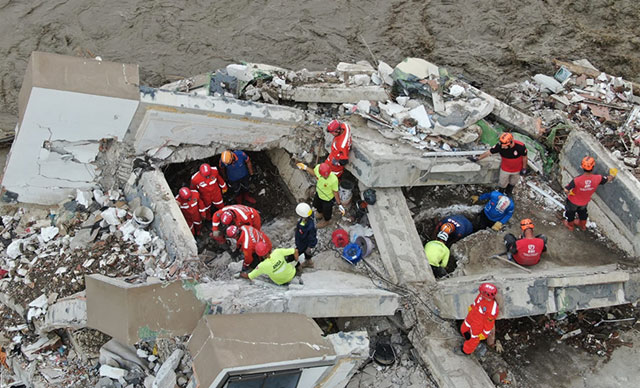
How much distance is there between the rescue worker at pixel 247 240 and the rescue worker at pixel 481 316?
99.3 inches

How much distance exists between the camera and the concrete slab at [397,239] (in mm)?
6578

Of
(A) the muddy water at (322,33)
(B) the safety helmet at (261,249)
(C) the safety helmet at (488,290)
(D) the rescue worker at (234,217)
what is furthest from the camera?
(A) the muddy water at (322,33)

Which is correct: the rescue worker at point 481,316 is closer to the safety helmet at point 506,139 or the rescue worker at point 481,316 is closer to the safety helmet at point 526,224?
the safety helmet at point 526,224

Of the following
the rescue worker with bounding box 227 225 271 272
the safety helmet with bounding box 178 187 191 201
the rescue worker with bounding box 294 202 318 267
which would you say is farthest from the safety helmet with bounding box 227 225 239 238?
the safety helmet with bounding box 178 187 191 201

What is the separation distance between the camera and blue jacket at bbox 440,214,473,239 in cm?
722

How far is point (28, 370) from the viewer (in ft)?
19.2

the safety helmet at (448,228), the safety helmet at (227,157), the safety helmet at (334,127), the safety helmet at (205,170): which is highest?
the safety helmet at (334,127)

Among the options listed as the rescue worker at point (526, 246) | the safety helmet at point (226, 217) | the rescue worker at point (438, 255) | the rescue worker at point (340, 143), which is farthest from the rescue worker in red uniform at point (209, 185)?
the rescue worker at point (526, 246)

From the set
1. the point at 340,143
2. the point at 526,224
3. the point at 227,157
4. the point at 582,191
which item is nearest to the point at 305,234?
the point at 340,143

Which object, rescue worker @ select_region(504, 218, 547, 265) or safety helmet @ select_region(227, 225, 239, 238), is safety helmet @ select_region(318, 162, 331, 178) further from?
rescue worker @ select_region(504, 218, 547, 265)

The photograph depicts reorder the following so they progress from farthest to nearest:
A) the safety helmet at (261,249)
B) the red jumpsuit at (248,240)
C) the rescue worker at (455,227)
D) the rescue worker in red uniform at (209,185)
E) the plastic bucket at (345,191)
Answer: the plastic bucket at (345,191) < the rescue worker in red uniform at (209,185) < the rescue worker at (455,227) < the red jumpsuit at (248,240) < the safety helmet at (261,249)

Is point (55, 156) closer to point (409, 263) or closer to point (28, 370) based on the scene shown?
point (28, 370)

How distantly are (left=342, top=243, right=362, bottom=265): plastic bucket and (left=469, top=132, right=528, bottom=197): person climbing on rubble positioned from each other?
2.14 metres

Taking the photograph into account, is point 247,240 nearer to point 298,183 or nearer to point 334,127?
point 298,183
